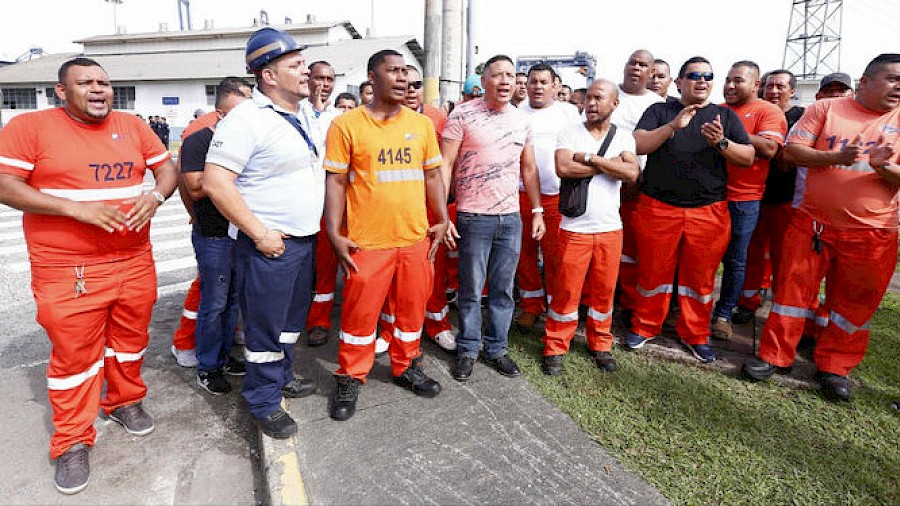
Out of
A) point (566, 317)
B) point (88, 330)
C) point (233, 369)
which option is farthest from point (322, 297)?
point (566, 317)

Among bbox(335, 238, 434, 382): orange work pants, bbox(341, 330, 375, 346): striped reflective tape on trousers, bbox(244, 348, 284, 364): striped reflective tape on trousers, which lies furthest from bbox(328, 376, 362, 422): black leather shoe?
bbox(244, 348, 284, 364): striped reflective tape on trousers

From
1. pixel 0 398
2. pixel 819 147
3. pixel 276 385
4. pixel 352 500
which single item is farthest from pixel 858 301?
pixel 0 398

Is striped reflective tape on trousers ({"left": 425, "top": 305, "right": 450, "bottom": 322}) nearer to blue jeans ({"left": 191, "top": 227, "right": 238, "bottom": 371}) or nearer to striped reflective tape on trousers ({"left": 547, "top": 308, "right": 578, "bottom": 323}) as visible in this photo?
striped reflective tape on trousers ({"left": 547, "top": 308, "right": 578, "bottom": 323})

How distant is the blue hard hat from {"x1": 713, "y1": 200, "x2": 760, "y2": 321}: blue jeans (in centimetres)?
373

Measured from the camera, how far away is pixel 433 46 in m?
8.11

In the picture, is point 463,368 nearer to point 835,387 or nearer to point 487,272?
point 487,272

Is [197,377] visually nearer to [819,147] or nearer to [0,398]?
[0,398]

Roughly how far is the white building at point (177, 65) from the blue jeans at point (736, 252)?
2202cm

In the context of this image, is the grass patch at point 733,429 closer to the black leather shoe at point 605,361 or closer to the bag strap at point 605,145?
the black leather shoe at point 605,361

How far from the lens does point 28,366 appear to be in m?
3.93

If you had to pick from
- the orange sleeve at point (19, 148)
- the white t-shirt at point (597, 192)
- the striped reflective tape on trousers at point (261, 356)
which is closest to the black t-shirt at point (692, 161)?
the white t-shirt at point (597, 192)

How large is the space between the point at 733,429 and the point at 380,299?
233 centimetres

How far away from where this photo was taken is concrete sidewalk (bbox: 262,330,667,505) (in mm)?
2562

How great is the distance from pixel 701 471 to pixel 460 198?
2237 millimetres
